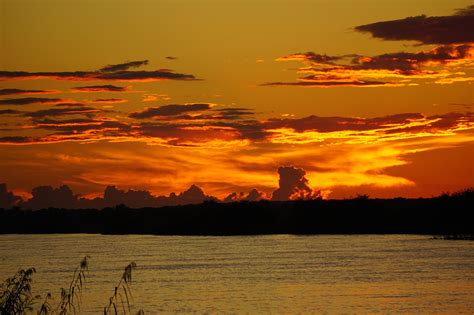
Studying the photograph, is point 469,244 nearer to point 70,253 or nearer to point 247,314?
point 70,253

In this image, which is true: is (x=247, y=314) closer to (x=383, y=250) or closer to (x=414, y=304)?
(x=414, y=304)

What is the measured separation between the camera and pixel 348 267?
10175 cm

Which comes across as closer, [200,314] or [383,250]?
[200,314]

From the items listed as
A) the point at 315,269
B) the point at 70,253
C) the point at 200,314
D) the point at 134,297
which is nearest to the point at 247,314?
the point at 200,314

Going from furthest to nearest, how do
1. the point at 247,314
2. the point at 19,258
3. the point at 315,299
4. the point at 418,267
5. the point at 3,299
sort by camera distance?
1. the point at 19,258
2. the point at 418,267
3. the point at 315,299
4. the point at 247,314
5. the point at 3,299

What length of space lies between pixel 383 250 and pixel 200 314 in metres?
81.3

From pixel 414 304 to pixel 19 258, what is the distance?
262 feet

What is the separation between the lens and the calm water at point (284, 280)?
63.6 meters

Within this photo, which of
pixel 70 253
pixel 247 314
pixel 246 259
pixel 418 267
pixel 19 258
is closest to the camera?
pixel 247 314

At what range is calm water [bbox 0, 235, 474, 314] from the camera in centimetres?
6362

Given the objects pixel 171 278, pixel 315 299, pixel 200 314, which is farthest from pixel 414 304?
pixel 171 278

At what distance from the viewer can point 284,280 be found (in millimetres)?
85938

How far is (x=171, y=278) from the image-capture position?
9025cm

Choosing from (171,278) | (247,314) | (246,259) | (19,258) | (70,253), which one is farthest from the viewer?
(70,253)
